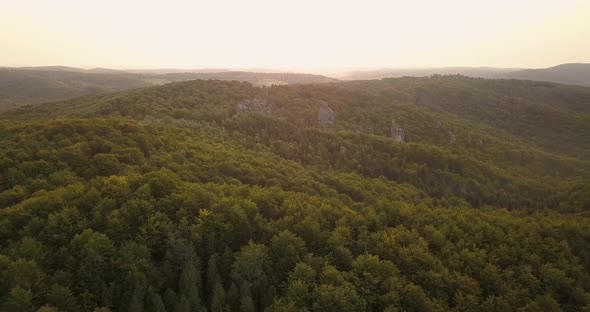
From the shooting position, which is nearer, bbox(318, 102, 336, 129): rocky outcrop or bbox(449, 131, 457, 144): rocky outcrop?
bbox(318, 102, 336, 129): rocky outcrop

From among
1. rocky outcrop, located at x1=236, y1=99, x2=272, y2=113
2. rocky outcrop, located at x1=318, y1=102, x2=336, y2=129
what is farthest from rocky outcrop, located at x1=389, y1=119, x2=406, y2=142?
rocky outcrop, located at x1=236, y1=99, x2=272, y2=113

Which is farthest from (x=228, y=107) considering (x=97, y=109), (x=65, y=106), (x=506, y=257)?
(x=506, y=257)

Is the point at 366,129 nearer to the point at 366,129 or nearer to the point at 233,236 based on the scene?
the point at 366,129

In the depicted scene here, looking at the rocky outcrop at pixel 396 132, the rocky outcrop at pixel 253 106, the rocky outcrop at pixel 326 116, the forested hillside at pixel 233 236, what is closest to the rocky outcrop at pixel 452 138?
the rocky outcrop at pixel 396 132

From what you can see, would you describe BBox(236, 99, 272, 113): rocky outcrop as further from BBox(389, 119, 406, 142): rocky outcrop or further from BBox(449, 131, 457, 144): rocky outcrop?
BBox(449, 131, 457, 144): rocky outcrop

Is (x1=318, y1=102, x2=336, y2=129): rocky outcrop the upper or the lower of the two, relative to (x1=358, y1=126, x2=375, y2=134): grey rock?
upper

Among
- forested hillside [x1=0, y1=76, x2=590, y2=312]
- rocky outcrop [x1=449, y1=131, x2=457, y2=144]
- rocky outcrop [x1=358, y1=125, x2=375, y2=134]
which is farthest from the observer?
rocky outcrop [x1=358, y1=125, x2=375, y2=134]
